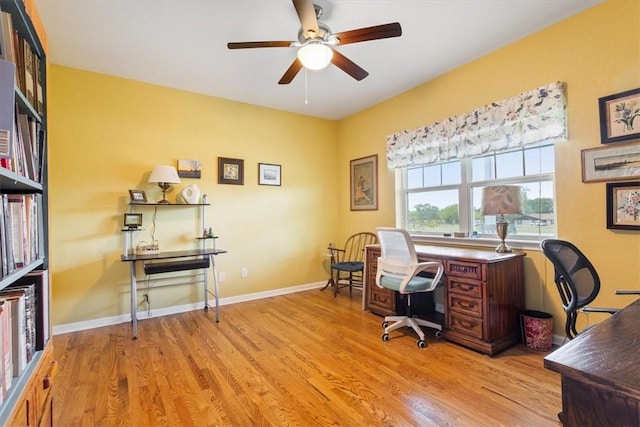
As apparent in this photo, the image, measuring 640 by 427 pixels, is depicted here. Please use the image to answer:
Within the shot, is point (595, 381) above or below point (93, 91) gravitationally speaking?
below

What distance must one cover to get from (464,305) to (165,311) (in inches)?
122

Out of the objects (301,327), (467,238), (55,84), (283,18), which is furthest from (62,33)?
(467,238)

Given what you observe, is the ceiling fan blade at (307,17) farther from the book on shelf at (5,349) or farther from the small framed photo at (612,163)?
the small framed photo at (612,163)

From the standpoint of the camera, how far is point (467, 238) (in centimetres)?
313

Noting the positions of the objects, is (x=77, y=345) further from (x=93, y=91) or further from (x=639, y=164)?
(x=639, y=164)

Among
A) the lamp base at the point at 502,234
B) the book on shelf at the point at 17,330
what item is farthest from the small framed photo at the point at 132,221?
the lamp base at the point at 502,234

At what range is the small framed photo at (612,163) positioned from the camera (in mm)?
2066

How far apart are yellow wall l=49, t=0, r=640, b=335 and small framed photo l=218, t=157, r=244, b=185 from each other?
87 mm

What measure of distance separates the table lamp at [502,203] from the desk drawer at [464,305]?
1.82 ft

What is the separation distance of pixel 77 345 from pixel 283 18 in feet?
10.6

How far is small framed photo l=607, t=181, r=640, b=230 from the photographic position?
→ 2.05 metres

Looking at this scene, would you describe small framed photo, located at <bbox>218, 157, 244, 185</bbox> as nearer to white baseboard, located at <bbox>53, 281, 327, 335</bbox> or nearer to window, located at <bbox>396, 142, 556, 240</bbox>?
white baseboard, located at <bbox>53, 281, 327, 335</bbox>

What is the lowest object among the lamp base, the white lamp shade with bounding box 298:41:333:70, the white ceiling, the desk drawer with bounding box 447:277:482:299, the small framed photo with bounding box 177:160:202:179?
the desk drawer with bounding box 447:277:482:299

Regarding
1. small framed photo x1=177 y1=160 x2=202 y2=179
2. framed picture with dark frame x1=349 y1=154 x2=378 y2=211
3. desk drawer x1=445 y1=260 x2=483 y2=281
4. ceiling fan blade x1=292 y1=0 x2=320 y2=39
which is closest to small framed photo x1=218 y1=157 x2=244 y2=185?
small framed photo x1=177 y1=160 x2=202 y2=179
